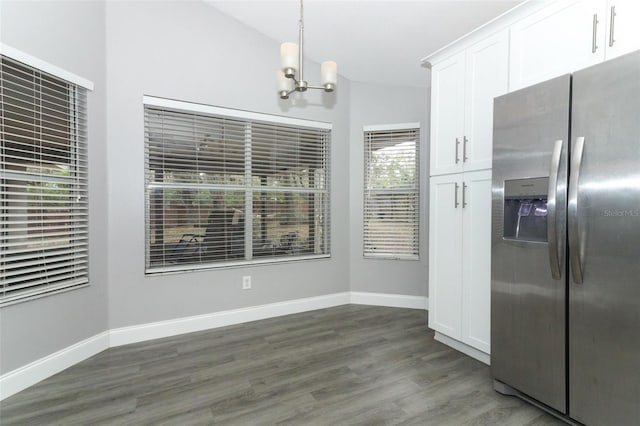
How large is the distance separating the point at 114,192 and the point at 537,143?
324cm

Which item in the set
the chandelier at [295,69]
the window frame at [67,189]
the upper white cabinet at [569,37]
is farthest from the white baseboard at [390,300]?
the window frame at [67,189]

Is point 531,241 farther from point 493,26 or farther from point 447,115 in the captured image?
point 493,26

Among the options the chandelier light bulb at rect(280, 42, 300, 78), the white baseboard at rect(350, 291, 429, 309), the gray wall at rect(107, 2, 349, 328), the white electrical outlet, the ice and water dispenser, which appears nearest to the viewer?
the ice and water dispenser

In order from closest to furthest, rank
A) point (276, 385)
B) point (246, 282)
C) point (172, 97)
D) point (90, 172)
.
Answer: point (276, 385)
point (90, 172)
point (172, 97)
point (246, 282)

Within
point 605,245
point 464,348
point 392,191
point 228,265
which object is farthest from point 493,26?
point 228,265

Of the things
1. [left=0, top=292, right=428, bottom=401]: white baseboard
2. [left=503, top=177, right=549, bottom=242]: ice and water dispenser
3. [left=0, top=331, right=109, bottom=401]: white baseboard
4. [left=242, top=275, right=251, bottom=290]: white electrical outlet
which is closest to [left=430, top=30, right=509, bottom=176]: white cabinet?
[left=503, top=177, right=549, bottom=242]: ice and water dispenser

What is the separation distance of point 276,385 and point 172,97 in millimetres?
2660

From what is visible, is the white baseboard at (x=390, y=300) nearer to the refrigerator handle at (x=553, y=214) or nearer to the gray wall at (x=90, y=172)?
the refrigerator handle at (x=553, y=214)

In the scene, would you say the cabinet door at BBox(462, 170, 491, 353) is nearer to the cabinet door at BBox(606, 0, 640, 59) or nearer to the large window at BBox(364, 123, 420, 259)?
the cabinet door at BBox(606, 0, 640, 59)

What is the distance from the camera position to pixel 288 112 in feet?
12.2

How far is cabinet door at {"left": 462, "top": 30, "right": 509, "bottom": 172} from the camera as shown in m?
2.32

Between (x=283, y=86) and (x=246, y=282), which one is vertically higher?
(x=283, y=86)

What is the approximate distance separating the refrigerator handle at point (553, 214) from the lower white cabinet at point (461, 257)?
2.14 feet

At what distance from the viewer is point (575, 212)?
5.53ft
